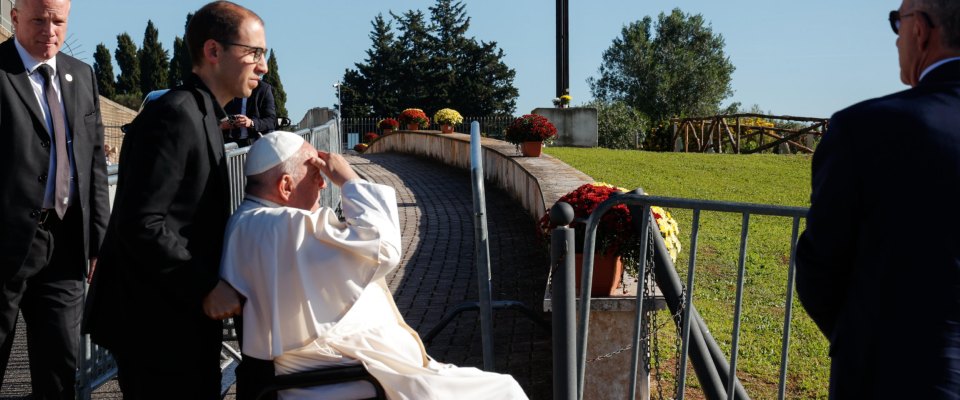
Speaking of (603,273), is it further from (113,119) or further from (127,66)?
(127,66)

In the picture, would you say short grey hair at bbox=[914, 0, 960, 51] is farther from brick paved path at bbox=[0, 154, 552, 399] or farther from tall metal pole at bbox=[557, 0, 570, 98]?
tall metal pole at bbox=[557, 0, 570, 98]

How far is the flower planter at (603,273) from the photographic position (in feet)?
17.8

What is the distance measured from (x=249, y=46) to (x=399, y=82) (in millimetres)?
73999

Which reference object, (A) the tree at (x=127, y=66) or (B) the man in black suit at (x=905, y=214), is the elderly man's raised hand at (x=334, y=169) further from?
(A) the tree at (x=127, y=66)

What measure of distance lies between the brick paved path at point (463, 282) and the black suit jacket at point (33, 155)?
4.88 ft

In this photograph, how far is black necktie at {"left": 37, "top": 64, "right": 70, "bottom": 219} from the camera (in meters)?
3.69

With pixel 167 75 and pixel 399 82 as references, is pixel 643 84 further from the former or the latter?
pixel 167 75

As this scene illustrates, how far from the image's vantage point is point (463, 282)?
8891 millimetres

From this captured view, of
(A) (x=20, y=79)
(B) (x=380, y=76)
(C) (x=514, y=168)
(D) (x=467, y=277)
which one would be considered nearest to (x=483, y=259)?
(A) (x=20, y=79)

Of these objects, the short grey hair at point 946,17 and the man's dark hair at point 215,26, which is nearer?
the short grey hair at point 946,17

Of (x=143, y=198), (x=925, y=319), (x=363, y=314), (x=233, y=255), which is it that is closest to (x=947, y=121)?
(x=925, y=319)

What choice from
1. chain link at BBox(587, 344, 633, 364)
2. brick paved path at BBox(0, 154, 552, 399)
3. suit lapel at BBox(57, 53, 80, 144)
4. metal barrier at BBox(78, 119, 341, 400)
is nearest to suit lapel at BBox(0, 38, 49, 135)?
suit lapel at BBox(57, 53, 80, 144)

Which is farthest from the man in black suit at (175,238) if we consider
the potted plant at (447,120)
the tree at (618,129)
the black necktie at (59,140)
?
the tree at (618,129)

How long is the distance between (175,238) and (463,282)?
20.1 ft
